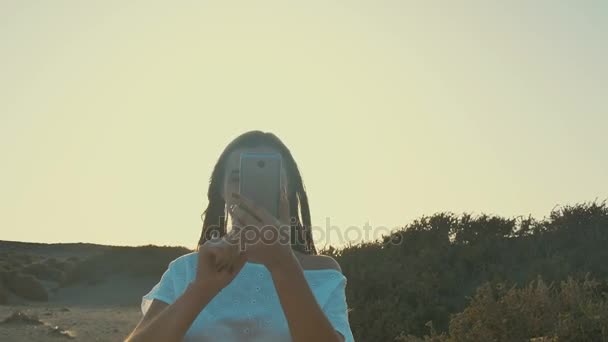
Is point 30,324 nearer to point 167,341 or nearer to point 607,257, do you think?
point 607,257

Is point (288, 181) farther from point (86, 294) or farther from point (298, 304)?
point (86, 294)

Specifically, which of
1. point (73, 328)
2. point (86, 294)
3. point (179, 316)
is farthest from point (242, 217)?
Answer: point (86, 294)

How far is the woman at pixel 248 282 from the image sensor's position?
96.5 inches

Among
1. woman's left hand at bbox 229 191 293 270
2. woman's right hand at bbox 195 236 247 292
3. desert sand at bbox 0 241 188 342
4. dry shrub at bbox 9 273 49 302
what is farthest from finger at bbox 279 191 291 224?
dry shrub at bbox 9 273 49 302

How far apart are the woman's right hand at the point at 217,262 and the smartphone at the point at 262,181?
296 millimetres

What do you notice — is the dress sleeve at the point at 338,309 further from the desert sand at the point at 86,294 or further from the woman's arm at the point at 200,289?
the desert sand at the point at 86,294

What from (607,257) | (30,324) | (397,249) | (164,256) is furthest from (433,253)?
(164,256)

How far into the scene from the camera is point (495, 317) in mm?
7422

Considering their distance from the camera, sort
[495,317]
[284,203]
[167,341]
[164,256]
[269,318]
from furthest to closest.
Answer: [164,256], [495,317], [269,318], [284,203], [167,341]

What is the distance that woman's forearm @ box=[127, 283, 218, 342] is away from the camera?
2.50 metres

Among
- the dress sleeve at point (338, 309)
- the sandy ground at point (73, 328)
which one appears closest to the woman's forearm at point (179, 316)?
the dress sleeve at point (338, 309)

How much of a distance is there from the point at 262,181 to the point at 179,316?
0.55 m

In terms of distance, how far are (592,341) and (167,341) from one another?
519cm

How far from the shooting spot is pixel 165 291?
10.0 feet
